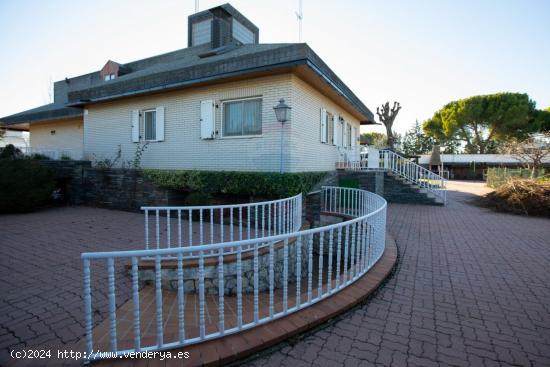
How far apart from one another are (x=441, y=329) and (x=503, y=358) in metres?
0.49

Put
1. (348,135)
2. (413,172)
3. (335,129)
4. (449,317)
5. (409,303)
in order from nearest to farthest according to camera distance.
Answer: (449,317) < (409,303) < (335,129) < (413,172) < (348,135)

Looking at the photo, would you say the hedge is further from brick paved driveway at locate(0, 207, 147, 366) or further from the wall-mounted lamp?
brick paved driveway at locate(0, 207, 147, 366)

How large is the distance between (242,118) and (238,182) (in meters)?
2.17

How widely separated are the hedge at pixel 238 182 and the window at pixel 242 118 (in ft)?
5.09

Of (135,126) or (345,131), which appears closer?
(135,126)

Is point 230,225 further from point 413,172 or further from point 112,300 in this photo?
point 413,172

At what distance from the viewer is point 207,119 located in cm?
851

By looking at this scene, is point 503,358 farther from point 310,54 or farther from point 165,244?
point 310,54

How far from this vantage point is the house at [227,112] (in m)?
7.54

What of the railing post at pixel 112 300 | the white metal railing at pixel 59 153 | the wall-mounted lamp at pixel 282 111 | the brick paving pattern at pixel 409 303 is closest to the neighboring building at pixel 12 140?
the white metal railing at pixel 59 153

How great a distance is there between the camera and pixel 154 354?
2.19m

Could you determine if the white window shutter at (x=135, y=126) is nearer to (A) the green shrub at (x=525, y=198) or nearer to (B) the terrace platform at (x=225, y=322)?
(B) the terrace platform at (x=225, y=322)

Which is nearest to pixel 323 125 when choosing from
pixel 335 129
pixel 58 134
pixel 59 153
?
pixel 335 129

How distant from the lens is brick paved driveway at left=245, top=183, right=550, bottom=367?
7.66 ft
